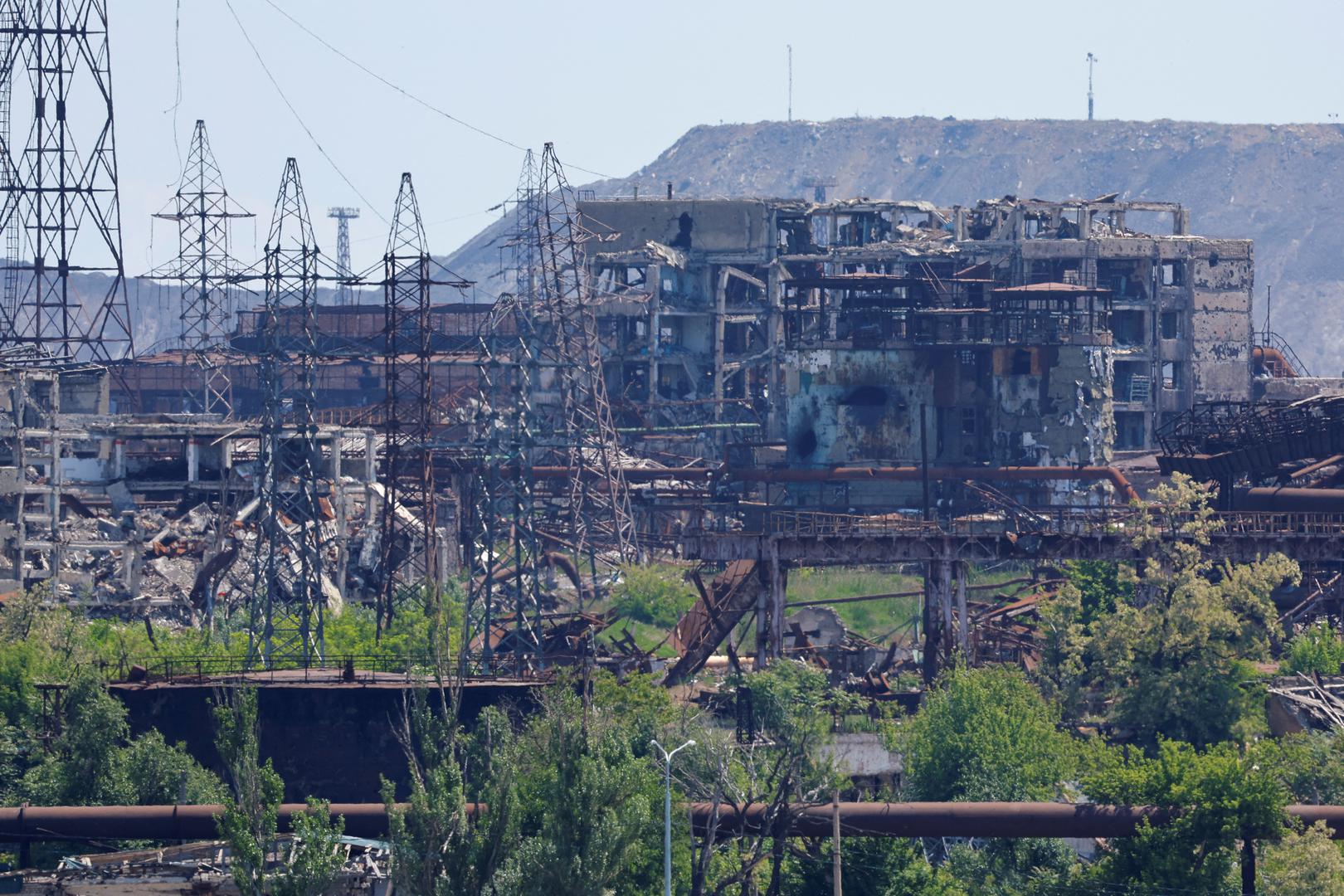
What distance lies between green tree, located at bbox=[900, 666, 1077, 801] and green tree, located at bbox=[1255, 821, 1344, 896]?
7.97 meters

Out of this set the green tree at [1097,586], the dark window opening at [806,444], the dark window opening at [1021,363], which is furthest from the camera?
the dark window opening at [806,444]

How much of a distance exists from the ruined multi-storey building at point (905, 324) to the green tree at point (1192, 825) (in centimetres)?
4734

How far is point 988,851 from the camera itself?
44.8 m

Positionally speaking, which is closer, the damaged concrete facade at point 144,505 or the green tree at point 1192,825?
the green tree at point 1192,825

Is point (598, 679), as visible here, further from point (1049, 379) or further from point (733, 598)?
point (1049, 379)

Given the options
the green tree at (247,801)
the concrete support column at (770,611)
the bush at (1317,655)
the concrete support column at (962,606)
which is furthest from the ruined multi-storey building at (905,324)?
the green tree at (247,801)

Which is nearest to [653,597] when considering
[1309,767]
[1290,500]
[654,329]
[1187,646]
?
[1290,500]

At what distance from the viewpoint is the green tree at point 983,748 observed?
48.5 m

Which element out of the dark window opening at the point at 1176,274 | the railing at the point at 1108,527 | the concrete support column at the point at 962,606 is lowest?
the concrete support column at the point at 962,606

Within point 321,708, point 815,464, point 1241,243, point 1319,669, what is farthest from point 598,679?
point 1241,243

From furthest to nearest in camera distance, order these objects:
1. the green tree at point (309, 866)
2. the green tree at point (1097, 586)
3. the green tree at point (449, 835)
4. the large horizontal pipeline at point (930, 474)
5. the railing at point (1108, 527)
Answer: the large horizontal pipeline at point (930, 474) < the green tree at point (1097, 586) < the railing at point (1108, 527) < the green tree at point (449, 835) < the green tree at point (309, 866)

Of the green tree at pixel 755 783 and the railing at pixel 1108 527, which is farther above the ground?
the railing at pixel 1108 527

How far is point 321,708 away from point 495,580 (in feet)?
73.4

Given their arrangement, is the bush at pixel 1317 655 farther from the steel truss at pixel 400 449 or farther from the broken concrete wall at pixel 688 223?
the broken concrete wall at pixel 688 223
